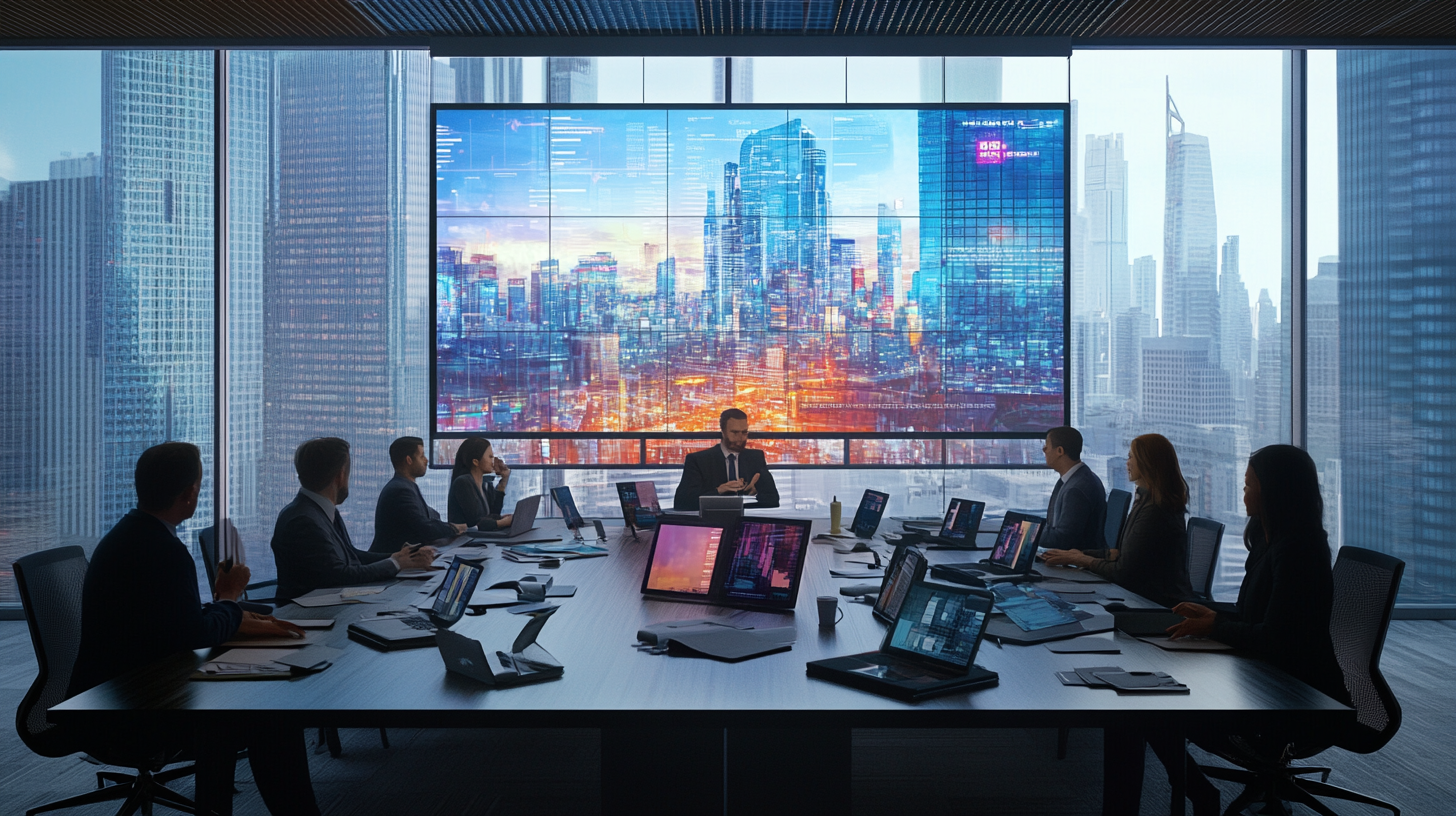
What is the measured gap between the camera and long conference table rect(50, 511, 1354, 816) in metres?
2.43

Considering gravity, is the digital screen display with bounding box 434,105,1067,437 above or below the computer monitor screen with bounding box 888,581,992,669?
above

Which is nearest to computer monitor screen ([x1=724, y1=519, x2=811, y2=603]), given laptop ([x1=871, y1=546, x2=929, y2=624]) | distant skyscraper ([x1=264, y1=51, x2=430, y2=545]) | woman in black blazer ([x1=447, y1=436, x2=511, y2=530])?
laptop ([x1=871, y1=546, x2=929, y2=624])

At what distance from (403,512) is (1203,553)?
416 cm

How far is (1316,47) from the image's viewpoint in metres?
6.78

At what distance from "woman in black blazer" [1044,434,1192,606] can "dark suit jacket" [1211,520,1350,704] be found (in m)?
1.02

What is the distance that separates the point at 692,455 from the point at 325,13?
3.67 metres

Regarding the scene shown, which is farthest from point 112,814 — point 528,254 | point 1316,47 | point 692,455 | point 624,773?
point 1316,47

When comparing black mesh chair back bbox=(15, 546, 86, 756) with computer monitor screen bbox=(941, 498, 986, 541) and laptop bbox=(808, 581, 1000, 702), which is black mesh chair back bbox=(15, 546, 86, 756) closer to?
laptop bbox=(808, 581, 1000, 702)

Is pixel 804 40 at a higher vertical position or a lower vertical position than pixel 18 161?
higher

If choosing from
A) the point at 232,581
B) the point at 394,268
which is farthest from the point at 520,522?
the point at 394,268

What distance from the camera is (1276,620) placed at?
9.93 feet

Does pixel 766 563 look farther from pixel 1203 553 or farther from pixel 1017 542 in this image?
pixel 1203 553

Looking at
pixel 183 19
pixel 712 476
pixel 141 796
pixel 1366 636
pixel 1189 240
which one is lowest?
pixel 141 796

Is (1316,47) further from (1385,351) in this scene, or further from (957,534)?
(957,534)
